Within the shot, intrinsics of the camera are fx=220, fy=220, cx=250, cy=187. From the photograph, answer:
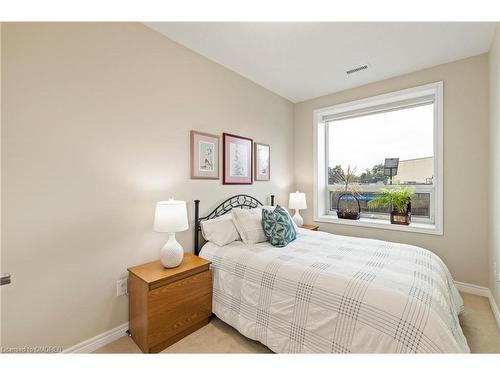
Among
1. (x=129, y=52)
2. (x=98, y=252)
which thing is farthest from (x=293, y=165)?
(x=98, y=252)

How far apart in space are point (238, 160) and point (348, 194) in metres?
2.01

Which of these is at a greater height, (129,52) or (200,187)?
(129,52)

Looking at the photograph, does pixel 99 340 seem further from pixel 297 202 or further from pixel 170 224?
pixel 297 202

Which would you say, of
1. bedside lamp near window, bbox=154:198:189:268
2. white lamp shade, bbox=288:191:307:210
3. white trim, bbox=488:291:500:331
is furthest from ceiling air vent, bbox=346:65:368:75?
white trim, bbox=488:291:500:331

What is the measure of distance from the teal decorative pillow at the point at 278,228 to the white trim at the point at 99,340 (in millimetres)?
1454

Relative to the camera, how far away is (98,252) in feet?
5.51

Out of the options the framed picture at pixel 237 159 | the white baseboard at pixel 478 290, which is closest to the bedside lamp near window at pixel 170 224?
the framed picture at pixel 237 159

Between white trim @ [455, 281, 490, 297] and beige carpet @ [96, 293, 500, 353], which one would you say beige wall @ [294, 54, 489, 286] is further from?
beige carpet @ [96, 293, 500, 353]

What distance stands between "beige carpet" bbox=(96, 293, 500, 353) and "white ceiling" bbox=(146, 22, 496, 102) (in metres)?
2.63

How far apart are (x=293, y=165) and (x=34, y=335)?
359cm

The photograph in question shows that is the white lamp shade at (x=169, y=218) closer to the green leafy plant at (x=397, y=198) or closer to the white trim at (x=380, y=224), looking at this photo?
the white trim at (x=380, y=224)

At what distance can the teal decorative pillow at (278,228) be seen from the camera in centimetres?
215

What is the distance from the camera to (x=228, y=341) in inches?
68.0

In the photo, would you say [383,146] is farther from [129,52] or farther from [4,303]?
[4,303]
